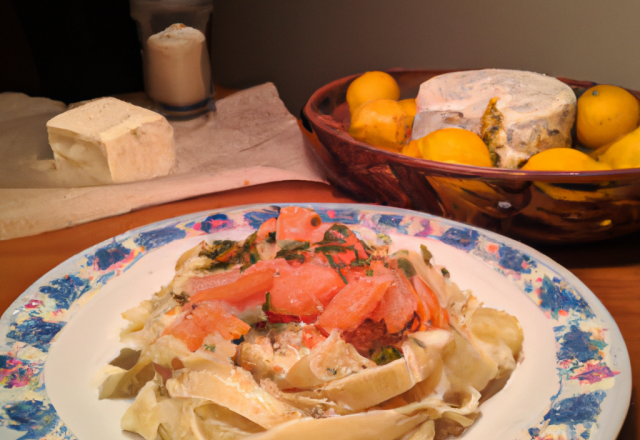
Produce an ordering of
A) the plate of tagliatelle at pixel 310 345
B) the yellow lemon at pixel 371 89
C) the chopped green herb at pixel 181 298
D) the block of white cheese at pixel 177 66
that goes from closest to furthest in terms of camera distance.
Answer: the plate of tagliatelle at pixel 310 345
the chopped green herb at pixel 181 298
the yellow lemon at pixel 371 89
the block of white cheese at pixel 177 66

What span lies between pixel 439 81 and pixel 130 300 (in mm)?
612

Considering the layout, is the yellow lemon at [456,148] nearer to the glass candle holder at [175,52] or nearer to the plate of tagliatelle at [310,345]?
the plate of tagliatelle at [310,345]

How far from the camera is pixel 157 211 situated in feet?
2.99

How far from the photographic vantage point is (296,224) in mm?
573

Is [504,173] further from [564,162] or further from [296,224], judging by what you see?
[296,224]

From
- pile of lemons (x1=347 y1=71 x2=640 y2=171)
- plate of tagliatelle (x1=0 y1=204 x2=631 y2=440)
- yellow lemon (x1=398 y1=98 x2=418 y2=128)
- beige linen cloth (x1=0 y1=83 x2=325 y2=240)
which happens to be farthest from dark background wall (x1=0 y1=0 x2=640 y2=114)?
plate of tagliatelle (x1=0 y1=204 x2=631 y2=440)


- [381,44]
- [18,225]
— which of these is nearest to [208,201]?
[18,225]

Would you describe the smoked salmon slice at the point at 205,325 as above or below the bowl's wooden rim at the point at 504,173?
below

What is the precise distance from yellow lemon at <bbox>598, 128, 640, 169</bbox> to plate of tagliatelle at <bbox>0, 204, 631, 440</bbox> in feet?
0.79

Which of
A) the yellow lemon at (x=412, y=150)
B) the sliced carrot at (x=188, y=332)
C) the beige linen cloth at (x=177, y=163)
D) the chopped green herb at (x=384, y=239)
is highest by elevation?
the yellow lemon at (x=412, y=150)

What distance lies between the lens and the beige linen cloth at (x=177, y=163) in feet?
2.90

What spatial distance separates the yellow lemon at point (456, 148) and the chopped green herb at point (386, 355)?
1.10 ft

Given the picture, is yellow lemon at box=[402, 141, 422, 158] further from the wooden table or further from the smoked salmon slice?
the smoked salmon slice

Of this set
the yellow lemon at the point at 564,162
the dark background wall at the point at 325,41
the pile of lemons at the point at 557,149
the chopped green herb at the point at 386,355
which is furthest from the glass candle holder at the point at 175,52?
the chopped green herb at the point at 386,355
